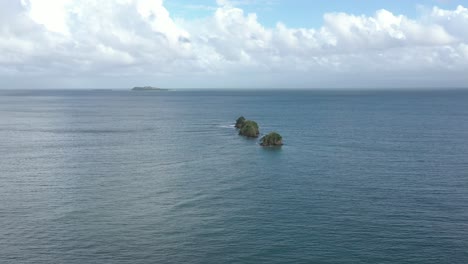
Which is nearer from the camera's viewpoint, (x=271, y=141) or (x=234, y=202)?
(x=234, y=202)

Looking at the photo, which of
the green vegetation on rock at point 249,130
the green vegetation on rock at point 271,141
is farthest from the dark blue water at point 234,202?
the green vegetation on rock at point 249,130

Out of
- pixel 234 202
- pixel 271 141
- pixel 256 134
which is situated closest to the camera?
pixel 234 202

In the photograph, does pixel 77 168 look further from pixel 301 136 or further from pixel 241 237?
pixel 301 136

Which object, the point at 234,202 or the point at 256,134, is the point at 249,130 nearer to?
the point at 256,134

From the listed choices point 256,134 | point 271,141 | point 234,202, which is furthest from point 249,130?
point 234,202

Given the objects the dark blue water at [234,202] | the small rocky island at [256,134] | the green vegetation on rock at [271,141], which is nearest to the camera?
the dark blue water at [234,202]

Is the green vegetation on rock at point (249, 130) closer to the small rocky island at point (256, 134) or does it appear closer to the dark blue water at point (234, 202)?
the small rocky island at point (256, 134)

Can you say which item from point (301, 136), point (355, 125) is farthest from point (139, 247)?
point (355, 125)

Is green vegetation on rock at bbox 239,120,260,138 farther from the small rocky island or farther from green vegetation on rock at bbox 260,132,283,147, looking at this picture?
green vegetation on rock at bbox 260,132,283,147
